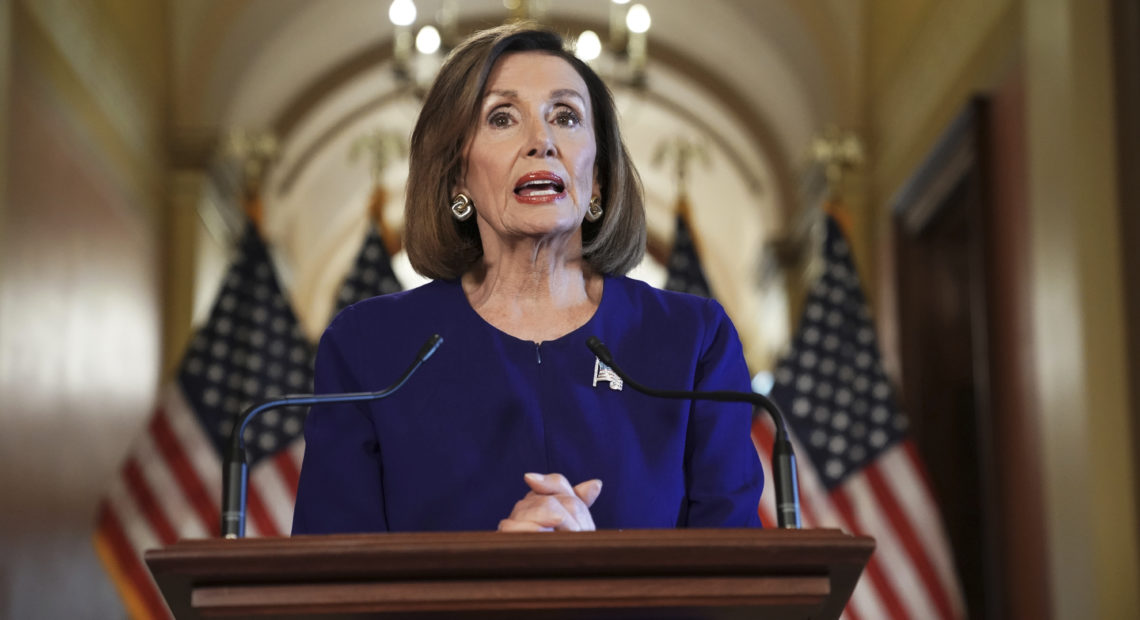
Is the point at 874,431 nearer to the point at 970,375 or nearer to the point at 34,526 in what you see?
the point at 970,375

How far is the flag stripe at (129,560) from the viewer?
203 inches

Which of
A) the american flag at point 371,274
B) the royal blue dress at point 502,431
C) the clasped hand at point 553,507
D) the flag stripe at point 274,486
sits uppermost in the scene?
the american flag at point 371,274

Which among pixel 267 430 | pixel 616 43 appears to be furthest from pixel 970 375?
pixel 267 430

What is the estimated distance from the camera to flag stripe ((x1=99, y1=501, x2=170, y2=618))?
16.9 feet

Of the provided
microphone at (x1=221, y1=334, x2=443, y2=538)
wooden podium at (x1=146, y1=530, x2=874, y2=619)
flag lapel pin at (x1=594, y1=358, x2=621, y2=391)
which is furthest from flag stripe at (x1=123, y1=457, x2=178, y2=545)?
wooden podium at (x1=146, y1=530, x2=874, y2=619)

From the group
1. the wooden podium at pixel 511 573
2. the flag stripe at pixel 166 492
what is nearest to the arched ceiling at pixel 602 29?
the flag stripe at pixel 166 492

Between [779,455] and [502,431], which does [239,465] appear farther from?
[779,455]

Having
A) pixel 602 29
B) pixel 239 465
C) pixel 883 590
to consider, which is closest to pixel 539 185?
pixel 239 465

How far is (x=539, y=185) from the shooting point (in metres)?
2.10

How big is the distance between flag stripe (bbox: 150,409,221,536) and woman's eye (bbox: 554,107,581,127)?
11.2 ft

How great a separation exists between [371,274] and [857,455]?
2.17 meters

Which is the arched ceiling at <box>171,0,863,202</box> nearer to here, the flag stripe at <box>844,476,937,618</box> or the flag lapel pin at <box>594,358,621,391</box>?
the flag stripe at <box>844,476,937,618</box>

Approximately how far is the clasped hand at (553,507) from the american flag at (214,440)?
11.3ft

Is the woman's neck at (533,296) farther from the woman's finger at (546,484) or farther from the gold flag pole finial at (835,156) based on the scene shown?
the gold flag pole finial at (835,156)
